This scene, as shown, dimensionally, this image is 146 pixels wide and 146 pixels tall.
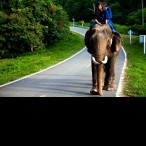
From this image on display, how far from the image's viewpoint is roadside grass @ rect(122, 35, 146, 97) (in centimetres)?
241

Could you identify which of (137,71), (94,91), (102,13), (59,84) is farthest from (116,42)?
(102,13)

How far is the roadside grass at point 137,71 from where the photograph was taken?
2408 millimetres

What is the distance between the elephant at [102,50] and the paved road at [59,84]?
0.05m

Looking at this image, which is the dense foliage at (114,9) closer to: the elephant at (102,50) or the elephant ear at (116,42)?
the elephant at (102,50)

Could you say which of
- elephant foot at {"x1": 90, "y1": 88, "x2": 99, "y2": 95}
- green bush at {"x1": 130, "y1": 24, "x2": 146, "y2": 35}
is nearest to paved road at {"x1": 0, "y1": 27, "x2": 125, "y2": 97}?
elephant foot at {"x1": 90, "y1": 88, "x2": 99, "y2": 95}

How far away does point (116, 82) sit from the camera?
312 cm

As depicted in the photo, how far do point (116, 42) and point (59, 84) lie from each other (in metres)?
0.62

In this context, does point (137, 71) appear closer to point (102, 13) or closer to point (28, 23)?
point (102, 13)

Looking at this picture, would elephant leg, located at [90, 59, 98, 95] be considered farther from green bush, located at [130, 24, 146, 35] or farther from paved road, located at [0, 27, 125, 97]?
green bush, located at [130, 24, 146, 35]

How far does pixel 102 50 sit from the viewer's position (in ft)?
8.40

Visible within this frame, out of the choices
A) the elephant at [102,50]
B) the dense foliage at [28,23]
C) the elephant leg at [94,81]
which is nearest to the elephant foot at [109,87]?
the elephant at [102,50]
